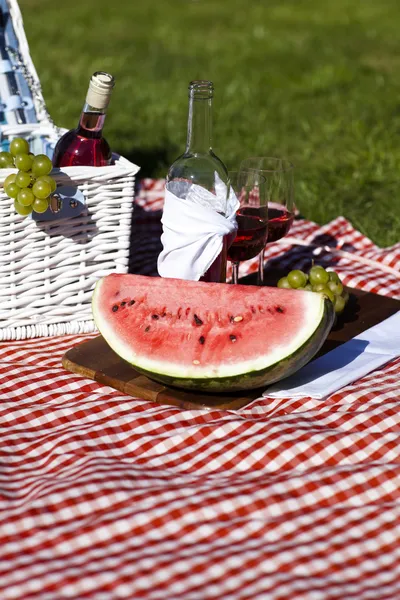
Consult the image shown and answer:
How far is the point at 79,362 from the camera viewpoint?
7.90 feet

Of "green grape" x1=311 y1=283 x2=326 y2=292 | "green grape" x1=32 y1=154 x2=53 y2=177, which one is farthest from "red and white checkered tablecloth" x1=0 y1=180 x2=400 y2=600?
"green grape" x1=32 y1=154 x2=53 y2=177

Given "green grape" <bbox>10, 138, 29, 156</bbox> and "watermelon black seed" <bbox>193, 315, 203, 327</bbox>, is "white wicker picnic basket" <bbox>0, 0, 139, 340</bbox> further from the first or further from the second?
"watermelon black seed" <bbox>193, 315, 203, 327</bbox>

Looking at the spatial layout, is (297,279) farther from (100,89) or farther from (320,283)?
(100,89)

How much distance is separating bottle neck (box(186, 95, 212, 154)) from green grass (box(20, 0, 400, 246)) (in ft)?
5.21

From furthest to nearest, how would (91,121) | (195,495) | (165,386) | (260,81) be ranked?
(260,81), (91,121), (165,386), (195,495)

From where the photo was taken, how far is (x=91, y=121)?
250cm

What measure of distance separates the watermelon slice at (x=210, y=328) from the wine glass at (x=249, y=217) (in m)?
0.23

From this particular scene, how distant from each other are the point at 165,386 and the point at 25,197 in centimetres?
63

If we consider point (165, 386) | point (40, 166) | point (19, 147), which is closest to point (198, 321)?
point (165, 386)

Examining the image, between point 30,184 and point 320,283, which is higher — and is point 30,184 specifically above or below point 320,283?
above

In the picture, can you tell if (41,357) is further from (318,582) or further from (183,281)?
(318,582)

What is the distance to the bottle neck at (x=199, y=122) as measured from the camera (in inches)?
91.5

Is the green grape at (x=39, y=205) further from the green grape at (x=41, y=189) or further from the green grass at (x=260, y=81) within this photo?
the green grass at (x=260, y=81)

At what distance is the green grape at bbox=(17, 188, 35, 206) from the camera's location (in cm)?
236
